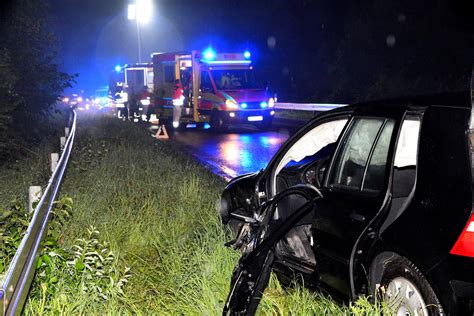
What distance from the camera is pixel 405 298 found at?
3795 mm

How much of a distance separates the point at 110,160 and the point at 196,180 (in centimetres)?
372

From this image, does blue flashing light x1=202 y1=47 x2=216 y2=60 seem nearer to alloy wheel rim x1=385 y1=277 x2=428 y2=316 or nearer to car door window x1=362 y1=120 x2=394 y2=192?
car door window x1=362 y1=120 x2=394 y2=192

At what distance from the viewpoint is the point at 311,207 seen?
14.8ft

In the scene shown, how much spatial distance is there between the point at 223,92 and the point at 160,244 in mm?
17808

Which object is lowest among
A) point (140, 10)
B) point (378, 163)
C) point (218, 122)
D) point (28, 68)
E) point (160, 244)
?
point (160, 244)

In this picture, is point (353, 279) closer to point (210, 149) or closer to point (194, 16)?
point (210, 149)

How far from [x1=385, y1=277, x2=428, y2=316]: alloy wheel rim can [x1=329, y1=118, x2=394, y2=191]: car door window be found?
65 cm

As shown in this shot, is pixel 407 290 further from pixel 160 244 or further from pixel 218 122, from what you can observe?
pixel 218 122

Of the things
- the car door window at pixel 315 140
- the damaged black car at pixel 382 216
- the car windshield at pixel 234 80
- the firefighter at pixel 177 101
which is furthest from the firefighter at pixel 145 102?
the damaged black car at pixel 382 216

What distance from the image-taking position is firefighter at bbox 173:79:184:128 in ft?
86.3

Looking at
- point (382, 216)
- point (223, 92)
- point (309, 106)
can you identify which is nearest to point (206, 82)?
point (223, 92)

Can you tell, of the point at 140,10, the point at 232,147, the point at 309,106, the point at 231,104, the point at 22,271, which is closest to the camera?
the point at 22,271

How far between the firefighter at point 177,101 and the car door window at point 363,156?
21.8 m

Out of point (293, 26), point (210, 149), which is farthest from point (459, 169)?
point (293, 26)
